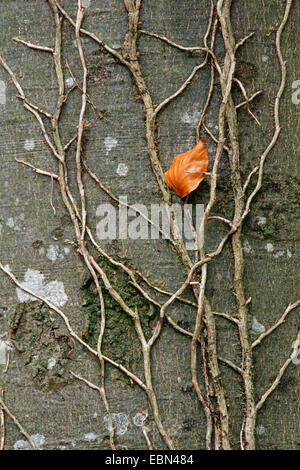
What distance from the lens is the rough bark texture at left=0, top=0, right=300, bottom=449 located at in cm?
171

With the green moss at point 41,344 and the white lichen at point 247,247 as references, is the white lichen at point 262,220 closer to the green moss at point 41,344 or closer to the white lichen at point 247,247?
the white lichen at point 247,247

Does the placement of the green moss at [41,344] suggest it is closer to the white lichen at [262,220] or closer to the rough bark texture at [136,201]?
the rough bark texture at [136,201]

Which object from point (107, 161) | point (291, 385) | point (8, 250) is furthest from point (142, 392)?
point (107, 161)

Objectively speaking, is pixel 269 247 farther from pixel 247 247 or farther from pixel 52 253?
pixel 52 253

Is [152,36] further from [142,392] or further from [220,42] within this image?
[142,392]

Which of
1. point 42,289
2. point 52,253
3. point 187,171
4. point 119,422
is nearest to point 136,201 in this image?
point 187,171

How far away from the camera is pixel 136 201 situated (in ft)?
5.79

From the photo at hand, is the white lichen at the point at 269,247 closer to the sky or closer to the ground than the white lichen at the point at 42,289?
closer to the sky

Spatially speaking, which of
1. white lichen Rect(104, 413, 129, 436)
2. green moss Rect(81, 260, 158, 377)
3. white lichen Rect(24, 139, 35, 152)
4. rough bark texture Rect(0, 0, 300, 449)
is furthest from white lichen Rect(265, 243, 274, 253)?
white lichen Rect(24, 139, 35, 152)

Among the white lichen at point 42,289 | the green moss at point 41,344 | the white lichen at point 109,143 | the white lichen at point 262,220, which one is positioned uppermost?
the white lichen at point 109,143

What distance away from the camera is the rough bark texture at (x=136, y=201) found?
1713 millimetres

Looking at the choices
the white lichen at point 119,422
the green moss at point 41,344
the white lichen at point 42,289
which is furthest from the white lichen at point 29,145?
the white lichen at point 119,422

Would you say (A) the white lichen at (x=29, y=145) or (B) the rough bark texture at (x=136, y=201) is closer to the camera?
(B) the rough bark texture at (x=136, y=201)

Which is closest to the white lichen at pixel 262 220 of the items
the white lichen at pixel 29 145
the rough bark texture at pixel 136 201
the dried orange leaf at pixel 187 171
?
the rough bark texture at pixel 136 201
